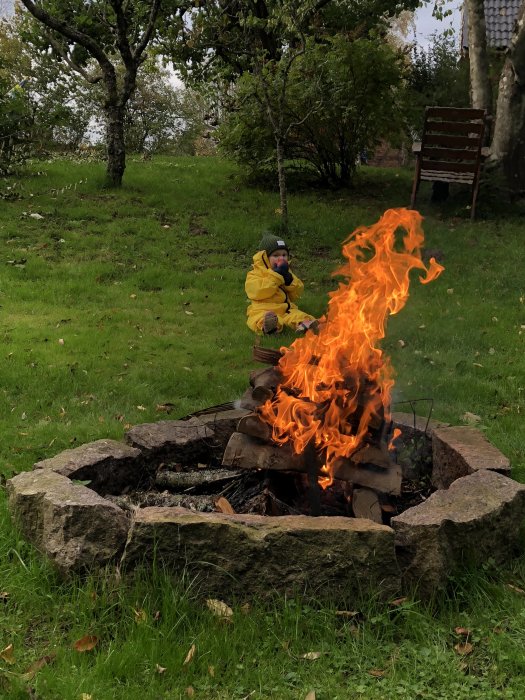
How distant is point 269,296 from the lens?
7.64 metres

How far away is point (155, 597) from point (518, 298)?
23.9 ft

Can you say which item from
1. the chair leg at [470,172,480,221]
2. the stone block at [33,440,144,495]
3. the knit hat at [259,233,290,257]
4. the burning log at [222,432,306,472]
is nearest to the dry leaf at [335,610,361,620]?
the burning log at [222,432,306,472]

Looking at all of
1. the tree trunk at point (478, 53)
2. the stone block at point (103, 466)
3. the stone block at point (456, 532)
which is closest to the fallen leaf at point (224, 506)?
the stone block at point (103, 466)

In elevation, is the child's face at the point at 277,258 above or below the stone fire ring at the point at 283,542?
above

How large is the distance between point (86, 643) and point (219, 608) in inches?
23.9

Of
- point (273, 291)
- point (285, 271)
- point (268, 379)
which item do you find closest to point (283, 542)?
point (268, 379)

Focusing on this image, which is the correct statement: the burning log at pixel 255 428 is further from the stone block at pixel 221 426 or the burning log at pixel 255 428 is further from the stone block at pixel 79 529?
the stone block at pixel 79 529

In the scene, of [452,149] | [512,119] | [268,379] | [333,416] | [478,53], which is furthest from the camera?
[478,53]

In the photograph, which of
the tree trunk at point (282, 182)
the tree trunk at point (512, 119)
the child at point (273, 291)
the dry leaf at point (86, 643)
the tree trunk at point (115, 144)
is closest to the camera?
the dry leaf at point (86, 643)

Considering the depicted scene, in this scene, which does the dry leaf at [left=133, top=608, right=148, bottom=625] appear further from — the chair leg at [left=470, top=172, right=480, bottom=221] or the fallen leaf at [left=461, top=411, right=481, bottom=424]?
the chair leg at [left=470, top=172, right=480, bottom=221]

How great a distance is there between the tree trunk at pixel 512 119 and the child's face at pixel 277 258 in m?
6.99

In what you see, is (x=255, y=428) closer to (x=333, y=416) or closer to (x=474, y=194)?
(x=333, y=416)

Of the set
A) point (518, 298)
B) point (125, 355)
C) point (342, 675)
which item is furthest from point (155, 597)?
point (518, 298)

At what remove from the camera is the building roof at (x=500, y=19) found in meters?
21.8
